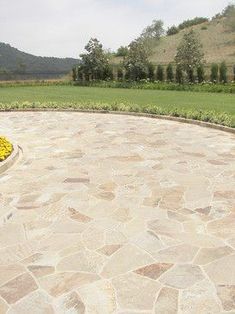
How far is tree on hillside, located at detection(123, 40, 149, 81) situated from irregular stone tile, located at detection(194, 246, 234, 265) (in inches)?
1690

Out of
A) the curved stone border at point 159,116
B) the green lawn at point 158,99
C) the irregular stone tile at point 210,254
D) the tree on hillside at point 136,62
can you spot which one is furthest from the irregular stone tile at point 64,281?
the tree on hillside at point 136,62

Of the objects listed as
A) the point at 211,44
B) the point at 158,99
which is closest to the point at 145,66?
the point at 158,99

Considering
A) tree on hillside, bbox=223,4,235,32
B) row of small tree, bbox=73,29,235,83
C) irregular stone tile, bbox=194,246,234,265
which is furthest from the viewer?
tree on hillside, bbox=223,4,235,32

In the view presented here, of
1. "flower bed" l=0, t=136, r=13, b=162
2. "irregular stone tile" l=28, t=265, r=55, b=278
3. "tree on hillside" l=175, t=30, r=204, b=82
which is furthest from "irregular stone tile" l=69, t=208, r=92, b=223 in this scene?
"tree on hillside" l=175, t=30, r=204, b=82

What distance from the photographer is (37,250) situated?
15.6 feet

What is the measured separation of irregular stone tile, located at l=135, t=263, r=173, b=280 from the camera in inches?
163

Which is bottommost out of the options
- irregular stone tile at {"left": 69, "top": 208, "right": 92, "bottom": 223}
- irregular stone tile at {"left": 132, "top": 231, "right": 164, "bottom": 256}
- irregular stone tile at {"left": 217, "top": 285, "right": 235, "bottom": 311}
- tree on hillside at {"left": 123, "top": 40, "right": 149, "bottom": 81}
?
irregular stone tile at {"left": 217, "top": 285, "right": 235, "bottom": 311}

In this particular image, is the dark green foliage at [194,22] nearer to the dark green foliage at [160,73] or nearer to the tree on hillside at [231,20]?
the tree on hillside at [231,20]

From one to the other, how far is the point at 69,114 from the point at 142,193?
39.6 feet

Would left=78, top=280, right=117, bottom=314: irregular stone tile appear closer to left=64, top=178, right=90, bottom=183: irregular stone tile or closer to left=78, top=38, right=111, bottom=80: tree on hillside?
left=64, top=178, right=90, bottom=183: irregular stone tile

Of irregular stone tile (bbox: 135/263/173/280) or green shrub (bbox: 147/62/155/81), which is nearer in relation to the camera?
irregular stone tile (bbox: 135/263/173/280)

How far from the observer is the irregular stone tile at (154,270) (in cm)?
413

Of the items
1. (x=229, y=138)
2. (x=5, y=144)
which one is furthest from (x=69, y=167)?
(x=229, y=138)

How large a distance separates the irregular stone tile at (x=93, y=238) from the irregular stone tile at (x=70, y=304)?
102cm
